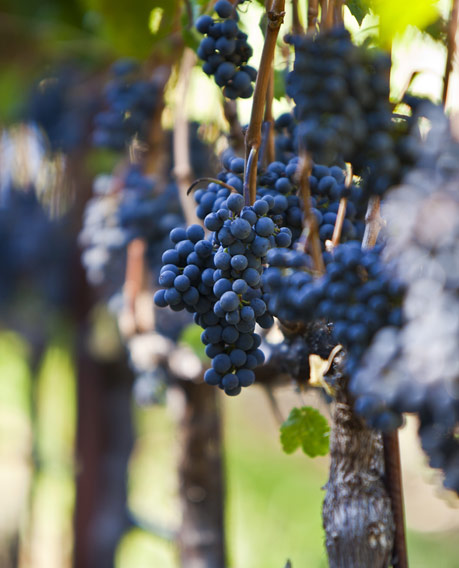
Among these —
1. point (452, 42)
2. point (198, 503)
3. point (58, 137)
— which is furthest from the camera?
point (58, 137)

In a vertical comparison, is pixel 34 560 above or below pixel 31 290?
below

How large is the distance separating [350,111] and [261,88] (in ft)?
0.48

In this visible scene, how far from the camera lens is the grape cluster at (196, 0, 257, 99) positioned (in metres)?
0.63

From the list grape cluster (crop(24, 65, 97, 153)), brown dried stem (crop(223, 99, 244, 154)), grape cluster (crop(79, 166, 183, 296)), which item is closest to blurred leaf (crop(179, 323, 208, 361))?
grape cluster (crop(79, 166, 183, 296))

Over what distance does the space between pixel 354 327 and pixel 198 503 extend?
998 mm

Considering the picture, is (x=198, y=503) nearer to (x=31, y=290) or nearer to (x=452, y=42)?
(x=452, y=42)

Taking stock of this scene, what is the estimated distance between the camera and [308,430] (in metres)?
0.74

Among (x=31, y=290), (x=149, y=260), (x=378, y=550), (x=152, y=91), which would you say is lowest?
(x=378, y=550)

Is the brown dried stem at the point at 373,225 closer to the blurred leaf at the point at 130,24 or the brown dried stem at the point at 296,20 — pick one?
the brown dried stem at the point at 296,20

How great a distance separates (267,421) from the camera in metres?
4.48

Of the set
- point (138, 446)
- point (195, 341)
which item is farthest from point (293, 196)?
point (138, 446)

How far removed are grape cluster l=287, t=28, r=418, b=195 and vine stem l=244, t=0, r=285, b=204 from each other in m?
0.08

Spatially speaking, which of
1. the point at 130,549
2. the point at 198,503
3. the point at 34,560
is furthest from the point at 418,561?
the point at 198,503

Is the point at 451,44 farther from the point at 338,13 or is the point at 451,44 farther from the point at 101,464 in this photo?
the point at 101,464
